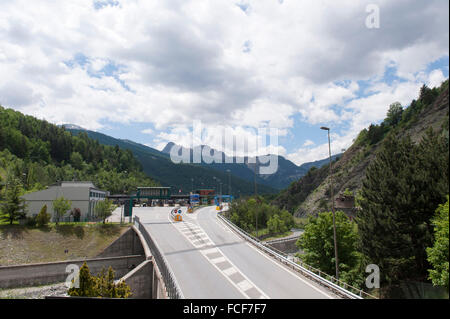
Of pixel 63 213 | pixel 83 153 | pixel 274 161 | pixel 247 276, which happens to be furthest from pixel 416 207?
pixel 83 153

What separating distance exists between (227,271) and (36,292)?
2957 cm

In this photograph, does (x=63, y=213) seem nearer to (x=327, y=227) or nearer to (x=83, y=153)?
(x=327, y=227)

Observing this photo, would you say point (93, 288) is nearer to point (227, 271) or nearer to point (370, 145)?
point (227, 271)

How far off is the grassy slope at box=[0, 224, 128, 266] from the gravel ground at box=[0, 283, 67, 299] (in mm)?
5499

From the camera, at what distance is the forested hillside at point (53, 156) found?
122250 millimetres

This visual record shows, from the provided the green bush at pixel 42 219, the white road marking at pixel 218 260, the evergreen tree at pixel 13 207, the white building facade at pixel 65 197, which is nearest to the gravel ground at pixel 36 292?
the green bush at pixel 42 219

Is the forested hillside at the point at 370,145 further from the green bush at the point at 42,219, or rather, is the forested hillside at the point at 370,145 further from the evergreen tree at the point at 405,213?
the green bush at the point at 42,219

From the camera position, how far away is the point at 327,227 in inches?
1251

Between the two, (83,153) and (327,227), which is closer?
(327,227)

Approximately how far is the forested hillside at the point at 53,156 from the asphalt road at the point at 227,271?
97007 millimetres

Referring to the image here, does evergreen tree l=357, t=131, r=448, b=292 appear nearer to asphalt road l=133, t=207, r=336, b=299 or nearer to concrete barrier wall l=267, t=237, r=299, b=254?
asphalt road l=133, t=207, r=336, b=299

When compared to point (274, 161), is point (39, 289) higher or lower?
→ lower

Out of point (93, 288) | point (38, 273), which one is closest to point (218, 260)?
point (93, 288)
